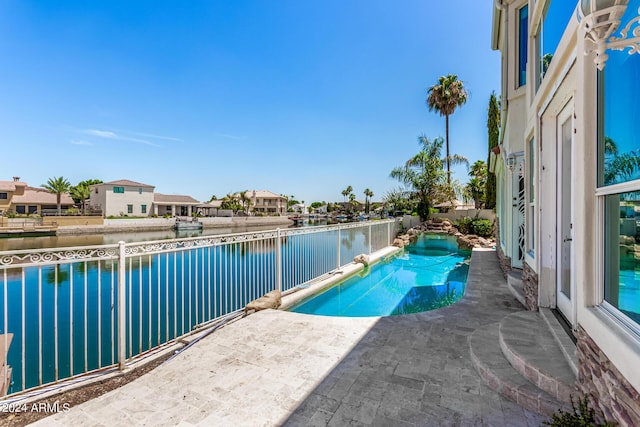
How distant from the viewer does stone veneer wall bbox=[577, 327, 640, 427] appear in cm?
141

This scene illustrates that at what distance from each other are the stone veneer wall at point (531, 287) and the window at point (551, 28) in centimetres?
270

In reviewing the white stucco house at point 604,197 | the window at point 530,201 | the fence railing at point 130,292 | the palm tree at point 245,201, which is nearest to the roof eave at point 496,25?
the window at point 530,201

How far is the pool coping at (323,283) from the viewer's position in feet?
18.7

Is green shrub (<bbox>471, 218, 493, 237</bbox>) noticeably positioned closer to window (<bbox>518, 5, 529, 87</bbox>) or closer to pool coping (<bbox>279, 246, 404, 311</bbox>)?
pool coping (<bbox>279, 246, 404, 311</bbox>)

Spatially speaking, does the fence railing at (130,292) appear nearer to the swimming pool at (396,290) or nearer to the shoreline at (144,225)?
the swimming pool at (396,290)

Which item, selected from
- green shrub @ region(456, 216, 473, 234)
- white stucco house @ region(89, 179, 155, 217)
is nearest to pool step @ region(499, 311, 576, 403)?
green shrub @ region(456, 216, 473, 234)

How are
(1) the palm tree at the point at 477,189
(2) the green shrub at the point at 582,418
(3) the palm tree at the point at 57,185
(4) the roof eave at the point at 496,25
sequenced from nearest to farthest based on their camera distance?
(2) the green shrub at the point at 582,418
(4) the roof eave at the point at 496,25
(1) the palm tree at the point at 477,189
(3) the palm tree at the point at 57,185

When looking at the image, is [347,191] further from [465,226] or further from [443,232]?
[465,226]

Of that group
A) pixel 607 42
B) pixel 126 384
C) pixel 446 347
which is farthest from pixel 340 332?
pixel 607 42

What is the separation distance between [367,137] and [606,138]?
2302cm

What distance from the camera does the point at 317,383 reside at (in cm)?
267

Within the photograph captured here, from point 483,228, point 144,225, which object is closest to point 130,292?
point 483,228

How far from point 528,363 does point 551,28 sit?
12.4ft

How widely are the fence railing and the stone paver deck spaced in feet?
2.55
